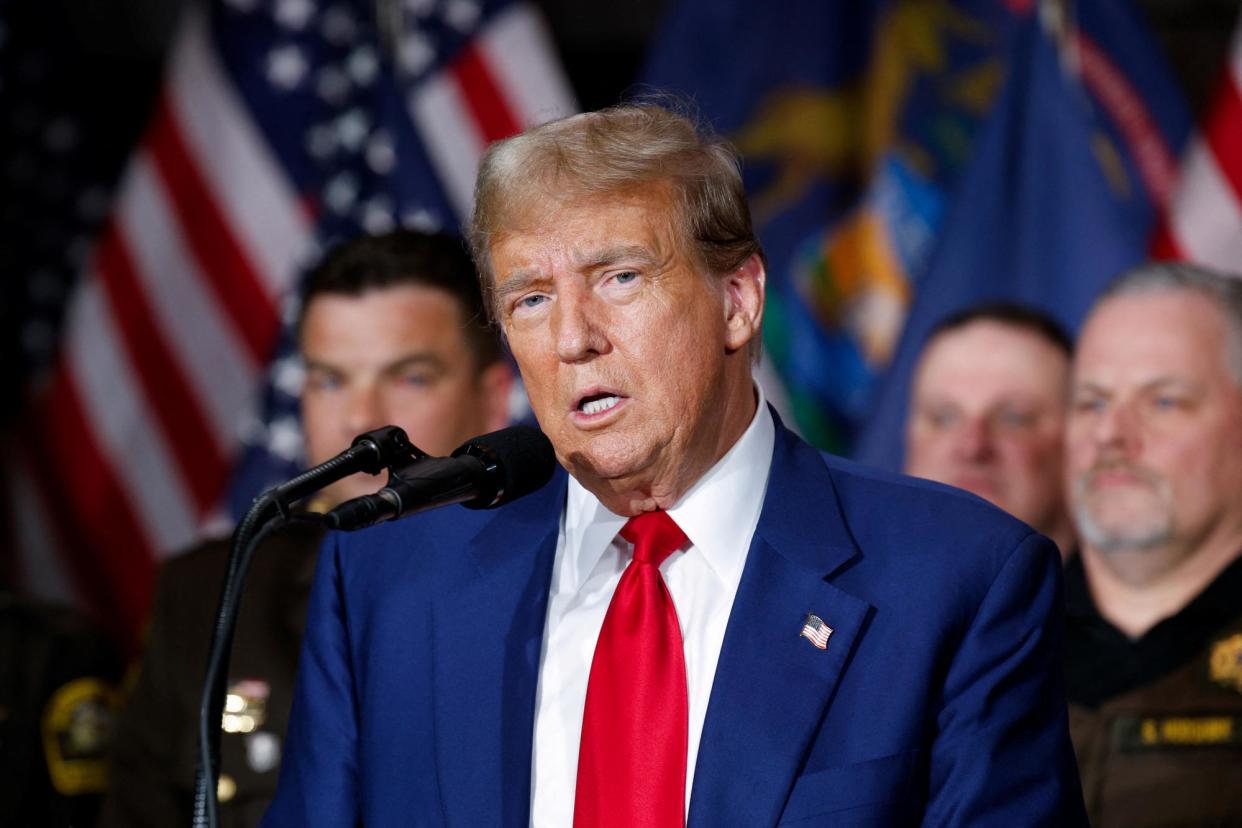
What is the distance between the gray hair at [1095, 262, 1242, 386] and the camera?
10.4 ft

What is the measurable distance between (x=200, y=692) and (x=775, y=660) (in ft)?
4.51

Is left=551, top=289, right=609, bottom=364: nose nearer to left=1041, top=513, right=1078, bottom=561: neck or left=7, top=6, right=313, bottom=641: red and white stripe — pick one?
left=1041, top=513, right=1078, bottom=561: neck

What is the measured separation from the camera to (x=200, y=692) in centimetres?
286

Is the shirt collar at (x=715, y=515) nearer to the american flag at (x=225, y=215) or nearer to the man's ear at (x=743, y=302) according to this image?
the man's ear at (x=743, y=302)

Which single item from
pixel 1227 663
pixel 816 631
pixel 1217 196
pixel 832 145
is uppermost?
pixel 832 145

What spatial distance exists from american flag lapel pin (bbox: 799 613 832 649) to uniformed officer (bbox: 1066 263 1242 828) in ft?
3.83

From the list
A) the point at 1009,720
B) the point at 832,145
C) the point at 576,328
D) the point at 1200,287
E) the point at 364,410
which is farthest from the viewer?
the point at 832,145

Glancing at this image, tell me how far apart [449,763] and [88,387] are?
345 cm

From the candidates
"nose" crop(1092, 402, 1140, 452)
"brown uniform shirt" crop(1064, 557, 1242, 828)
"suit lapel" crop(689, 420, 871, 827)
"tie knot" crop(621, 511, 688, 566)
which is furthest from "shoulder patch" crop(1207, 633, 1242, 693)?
"tie knot" crop(621, 511, 688, 566)

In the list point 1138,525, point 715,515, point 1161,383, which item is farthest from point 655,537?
point 1161,383

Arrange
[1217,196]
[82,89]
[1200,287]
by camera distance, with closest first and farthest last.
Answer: [1200,287], [1217,196], [82,89]

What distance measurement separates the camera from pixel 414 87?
5.07 meters

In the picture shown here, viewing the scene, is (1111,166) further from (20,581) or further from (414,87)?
(20,581)

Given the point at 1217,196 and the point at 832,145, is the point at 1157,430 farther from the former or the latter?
the point at 832,145
